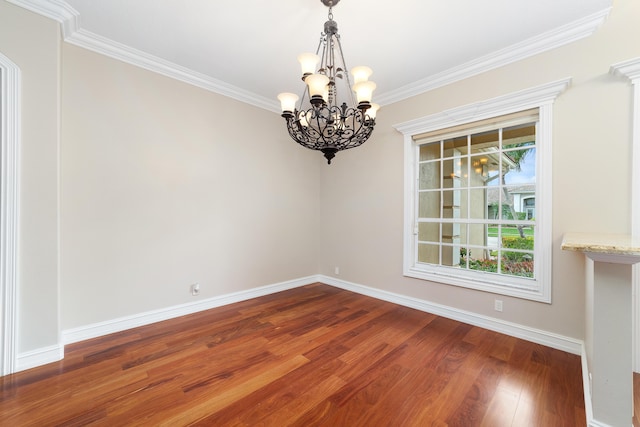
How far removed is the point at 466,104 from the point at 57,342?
4515mm

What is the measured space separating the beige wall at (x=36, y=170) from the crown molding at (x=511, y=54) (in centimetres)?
345

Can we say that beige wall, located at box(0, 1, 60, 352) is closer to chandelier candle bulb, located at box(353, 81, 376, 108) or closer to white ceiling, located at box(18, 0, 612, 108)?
white ceiling, located at box(18, 0, 612, 108)

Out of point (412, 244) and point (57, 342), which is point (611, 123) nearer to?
point (412, 244)

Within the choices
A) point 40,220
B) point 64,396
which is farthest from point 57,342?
point 40,220

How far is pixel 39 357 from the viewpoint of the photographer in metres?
2.06

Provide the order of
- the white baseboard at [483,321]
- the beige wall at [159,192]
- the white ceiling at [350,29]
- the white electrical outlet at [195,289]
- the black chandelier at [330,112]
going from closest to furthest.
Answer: the black chandelier at [330,112] → the white ceiling at [350,29] → the white baseboard at [483,321] → the beige wall at [159,192] → the white electrical outlet at [195,289]

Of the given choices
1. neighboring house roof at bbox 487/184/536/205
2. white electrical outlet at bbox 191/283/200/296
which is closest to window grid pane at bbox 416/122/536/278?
neighboring house roof at bbox 487/184/536/205

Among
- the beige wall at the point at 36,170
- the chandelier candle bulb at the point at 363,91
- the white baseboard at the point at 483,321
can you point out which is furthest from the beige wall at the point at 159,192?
the chandelier candle bulb at the point at 363,91

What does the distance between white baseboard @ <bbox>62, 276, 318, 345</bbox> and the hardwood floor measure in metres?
0.09

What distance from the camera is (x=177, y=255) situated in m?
3.04

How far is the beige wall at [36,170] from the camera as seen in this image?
78.7 inches

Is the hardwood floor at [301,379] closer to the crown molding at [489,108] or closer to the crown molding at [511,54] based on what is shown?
the crown molding at [489,108]

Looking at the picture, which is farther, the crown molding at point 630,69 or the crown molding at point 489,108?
the crown molding at point 489,108

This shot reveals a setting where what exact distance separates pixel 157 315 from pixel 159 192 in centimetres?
137
